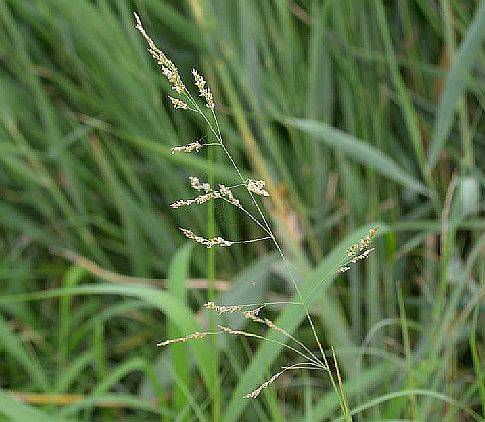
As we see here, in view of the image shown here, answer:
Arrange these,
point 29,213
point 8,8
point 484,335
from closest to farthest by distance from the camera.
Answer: point 484,335, point 8,8, point 29,213

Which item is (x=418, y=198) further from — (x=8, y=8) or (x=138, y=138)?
(x=8, y=8)

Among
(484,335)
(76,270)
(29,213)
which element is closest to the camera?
(484,335)

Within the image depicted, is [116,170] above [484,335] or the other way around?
above

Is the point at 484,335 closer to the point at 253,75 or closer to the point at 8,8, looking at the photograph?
the point at 253,75

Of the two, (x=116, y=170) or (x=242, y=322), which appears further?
(x=116, y=170)

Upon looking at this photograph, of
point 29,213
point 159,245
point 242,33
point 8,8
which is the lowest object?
point 159,245

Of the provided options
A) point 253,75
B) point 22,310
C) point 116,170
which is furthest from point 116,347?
point 253,75
